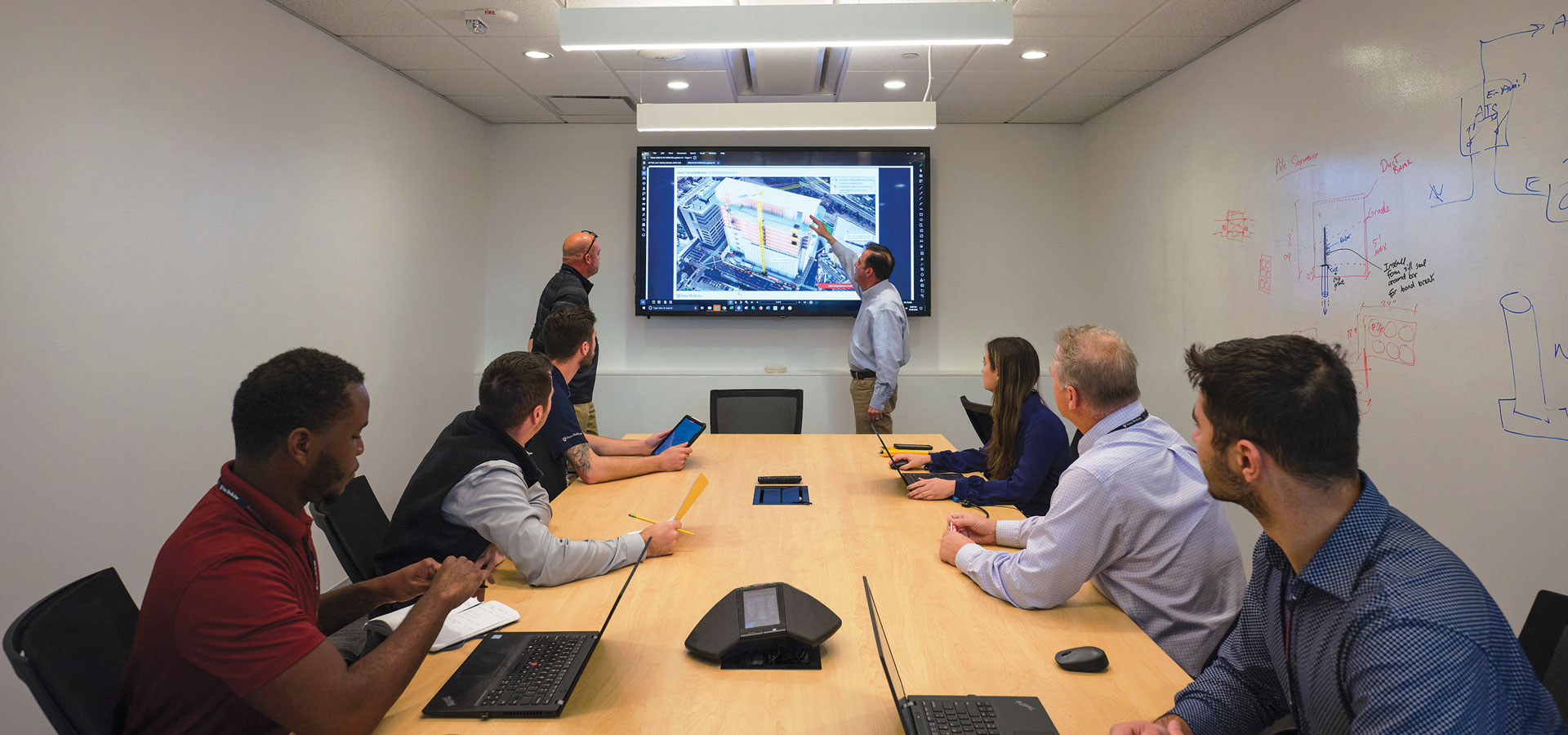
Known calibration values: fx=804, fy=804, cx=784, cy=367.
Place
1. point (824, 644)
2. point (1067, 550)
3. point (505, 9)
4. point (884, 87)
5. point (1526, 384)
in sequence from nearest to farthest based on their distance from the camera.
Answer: point (824, 644), point (1067, 550), point (1526, 384), point (505, 9), point (884, 87)

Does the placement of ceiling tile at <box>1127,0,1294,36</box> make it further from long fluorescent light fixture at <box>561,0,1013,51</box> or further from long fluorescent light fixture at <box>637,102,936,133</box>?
long fluorescent light fixture at <box>561,0,1013,51</box>

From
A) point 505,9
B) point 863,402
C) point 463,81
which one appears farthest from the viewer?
point 863,402

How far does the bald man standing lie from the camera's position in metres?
4.22

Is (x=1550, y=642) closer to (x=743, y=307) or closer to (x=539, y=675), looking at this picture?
(x=539, y=675)

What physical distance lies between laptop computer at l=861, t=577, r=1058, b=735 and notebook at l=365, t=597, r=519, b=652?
80cm

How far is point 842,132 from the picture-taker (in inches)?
234

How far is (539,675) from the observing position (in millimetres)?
1332

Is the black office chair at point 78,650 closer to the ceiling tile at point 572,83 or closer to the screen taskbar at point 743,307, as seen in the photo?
the ceiling tile at point 572,83

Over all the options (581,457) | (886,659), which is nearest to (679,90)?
(581,457)

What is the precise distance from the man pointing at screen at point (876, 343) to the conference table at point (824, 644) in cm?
255

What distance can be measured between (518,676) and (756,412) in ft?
10.2

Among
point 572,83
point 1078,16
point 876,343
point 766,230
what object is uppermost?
point 572,83

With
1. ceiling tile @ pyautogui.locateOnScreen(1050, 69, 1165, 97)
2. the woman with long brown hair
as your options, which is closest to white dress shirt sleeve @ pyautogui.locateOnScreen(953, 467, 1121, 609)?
the woman with long brown hair

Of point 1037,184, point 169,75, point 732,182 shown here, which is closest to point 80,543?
point 169,75
